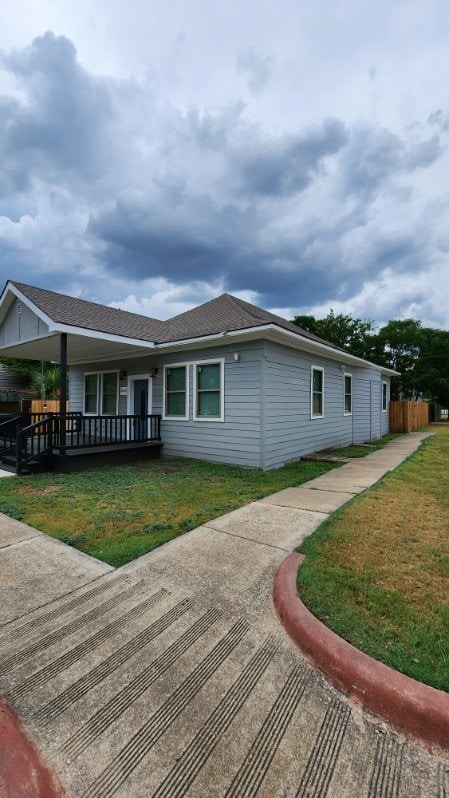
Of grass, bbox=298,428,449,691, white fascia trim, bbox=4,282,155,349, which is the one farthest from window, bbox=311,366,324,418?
grass, bbox=298,428,449,691

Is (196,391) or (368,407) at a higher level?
(196,391)

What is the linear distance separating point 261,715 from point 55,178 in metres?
15.2

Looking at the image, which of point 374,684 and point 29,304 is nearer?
point 374,684

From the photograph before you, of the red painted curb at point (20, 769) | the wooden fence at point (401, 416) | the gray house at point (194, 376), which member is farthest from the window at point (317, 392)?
the wooden fence at point (401, 416)

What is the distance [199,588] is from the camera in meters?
2.70

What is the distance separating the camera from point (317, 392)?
9.95 metres

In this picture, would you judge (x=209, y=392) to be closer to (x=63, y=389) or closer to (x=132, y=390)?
(x=132, y=390)

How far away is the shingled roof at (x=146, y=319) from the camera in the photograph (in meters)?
7.62

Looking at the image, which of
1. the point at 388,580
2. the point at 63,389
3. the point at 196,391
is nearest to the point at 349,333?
the point at 196,391

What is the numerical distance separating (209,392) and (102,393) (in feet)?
15.7

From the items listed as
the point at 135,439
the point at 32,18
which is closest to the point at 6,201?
the point at 32,18

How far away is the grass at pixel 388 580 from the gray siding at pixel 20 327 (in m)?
7.46

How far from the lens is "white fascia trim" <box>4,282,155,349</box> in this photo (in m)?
7.10

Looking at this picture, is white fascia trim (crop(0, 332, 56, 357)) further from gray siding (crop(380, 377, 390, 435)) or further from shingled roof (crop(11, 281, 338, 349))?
gray siding (crop(380, 377, 390, 435))
